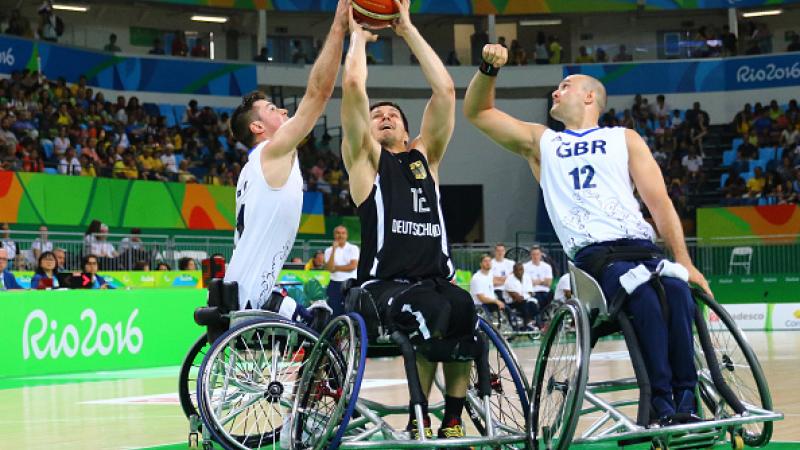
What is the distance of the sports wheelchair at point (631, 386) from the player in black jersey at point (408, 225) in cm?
41

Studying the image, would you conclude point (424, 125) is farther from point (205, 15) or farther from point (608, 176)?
point (205, 15)

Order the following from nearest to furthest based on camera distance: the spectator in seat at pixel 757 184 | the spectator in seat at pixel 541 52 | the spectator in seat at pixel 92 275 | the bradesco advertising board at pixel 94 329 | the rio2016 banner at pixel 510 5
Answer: the bradesco advertising board at pixel 94 329 → the spectator in seat at pixel 92 275 → the spectator in seat at pixel 757 184 → the rio2016 banner at pixel 510 5 → the spectator in seat at pixel 541 52

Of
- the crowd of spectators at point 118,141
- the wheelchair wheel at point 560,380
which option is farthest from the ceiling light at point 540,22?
the wheelchair wheel at point 560,380

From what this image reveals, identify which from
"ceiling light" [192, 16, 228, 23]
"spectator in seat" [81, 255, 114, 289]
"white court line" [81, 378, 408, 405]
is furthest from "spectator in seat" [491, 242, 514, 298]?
"ceiling light" [192, 16, 228, 23]

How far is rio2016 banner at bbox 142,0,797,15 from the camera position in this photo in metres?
35.8

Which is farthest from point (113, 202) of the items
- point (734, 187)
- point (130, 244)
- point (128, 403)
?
point (734, 187)

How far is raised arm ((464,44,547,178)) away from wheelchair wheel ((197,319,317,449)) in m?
1.44

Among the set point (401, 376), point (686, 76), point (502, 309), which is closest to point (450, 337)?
point (401, 376)

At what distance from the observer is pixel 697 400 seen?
19.5 feet

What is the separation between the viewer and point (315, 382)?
5.98 meters

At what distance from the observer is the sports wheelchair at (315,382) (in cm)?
545

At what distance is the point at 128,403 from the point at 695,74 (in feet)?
95.0

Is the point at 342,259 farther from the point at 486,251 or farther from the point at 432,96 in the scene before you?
the point at 432,96

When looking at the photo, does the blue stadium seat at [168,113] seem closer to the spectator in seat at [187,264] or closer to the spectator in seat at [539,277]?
the spectator in seat at [187,264]
